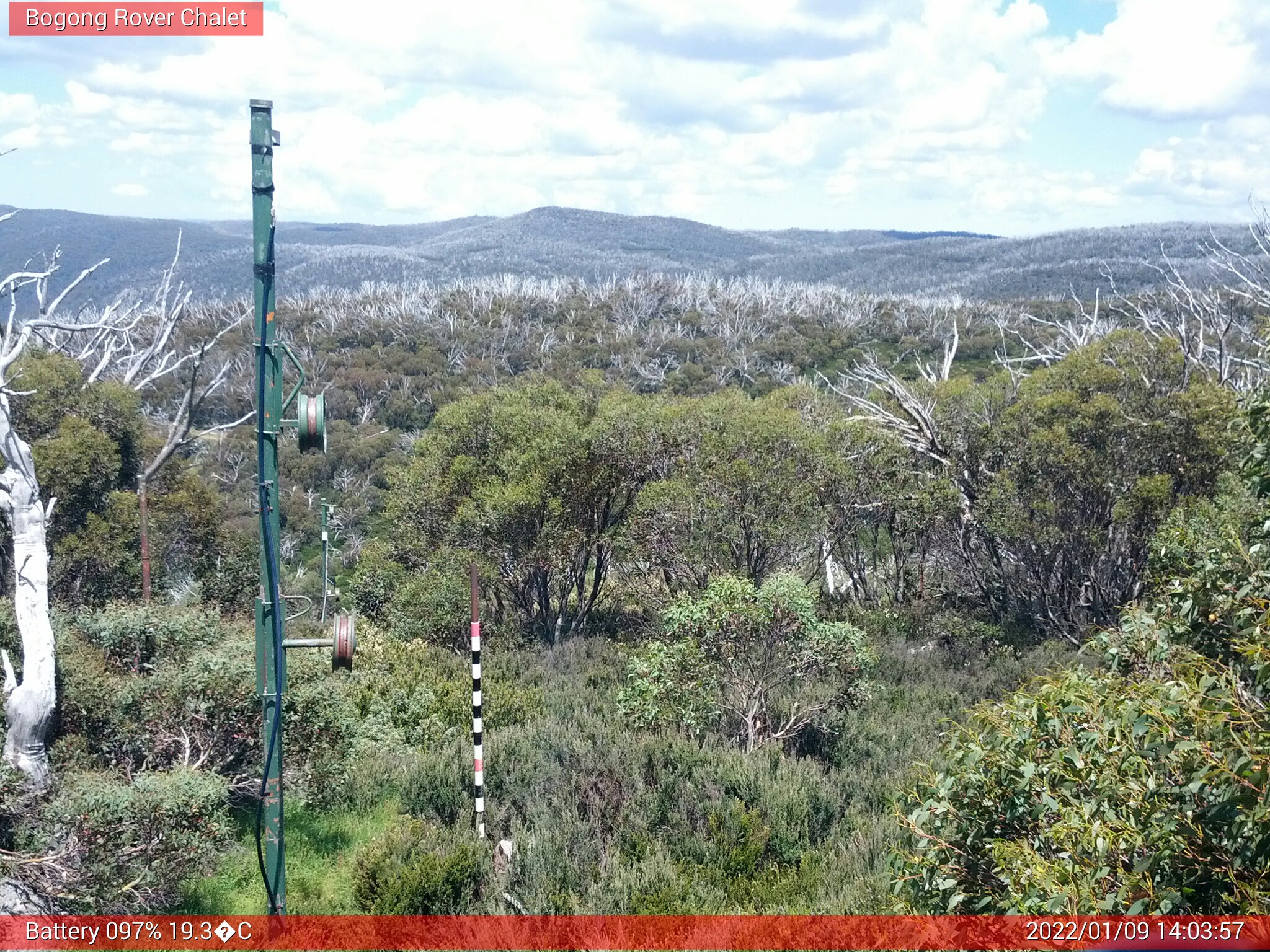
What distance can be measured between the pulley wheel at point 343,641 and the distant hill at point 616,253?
69254mm

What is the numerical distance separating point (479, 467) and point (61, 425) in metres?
6.95

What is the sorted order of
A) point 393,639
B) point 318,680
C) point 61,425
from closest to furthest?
1. point 318,680
2. point 393,639
3. point 61,425

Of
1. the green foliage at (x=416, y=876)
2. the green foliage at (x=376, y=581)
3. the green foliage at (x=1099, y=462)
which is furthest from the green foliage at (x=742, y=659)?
the green foliage at (x=376, y=581)

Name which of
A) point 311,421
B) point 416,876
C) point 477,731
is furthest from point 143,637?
point 311,421

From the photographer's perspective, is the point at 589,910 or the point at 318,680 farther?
the point at 318,680

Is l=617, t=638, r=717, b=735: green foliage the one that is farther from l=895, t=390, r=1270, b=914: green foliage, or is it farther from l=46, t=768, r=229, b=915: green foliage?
l=895, t=390, r=1270, b=914: green foliage

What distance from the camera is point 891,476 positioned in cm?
1580

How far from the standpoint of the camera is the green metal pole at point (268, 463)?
555 centimetres

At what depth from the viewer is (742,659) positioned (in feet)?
32.9

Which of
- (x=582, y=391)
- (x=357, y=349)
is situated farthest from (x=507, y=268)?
(x=582, y=391)

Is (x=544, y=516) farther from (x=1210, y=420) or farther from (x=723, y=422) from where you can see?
(x=1210, y=420)

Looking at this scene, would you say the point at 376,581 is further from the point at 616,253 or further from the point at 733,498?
the point at 616,253

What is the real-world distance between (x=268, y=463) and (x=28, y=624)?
13.0 ft

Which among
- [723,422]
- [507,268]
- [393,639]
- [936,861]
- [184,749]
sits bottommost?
[393,639]
